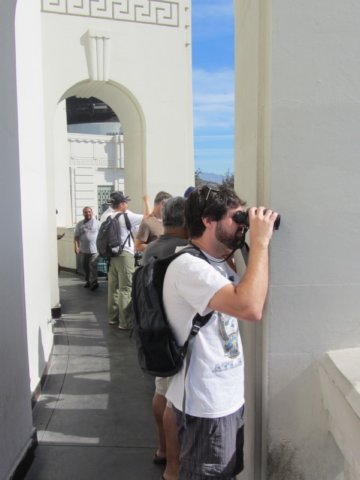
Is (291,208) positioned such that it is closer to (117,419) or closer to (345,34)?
(345,34)

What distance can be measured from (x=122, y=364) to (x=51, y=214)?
9.76ft

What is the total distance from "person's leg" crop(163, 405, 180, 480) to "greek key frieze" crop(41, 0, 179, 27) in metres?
6.39

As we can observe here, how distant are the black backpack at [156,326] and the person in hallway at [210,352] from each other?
3cm

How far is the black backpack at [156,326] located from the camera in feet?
5.72

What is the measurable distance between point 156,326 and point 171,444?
3.92 ft

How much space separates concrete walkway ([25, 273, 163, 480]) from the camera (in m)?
2.93

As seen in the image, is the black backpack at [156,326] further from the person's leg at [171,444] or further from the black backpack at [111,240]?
the black backpack at [111,240]

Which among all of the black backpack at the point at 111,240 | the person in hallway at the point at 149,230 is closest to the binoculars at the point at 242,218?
the person in hallway at the point at 149,230

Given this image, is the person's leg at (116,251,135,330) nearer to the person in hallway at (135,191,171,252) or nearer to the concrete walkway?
the concrete walkway

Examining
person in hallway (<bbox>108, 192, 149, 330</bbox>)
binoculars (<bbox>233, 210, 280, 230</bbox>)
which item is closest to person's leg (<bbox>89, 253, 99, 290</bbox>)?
person in hallway (<bbox>108, 192, 149, 330</bbox>)

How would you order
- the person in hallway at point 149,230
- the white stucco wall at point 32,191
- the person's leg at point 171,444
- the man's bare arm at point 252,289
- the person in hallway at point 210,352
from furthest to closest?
the person in hallway at point 149,230, the white stucco wall at point 32,191, the person's leg at point 171,444, the person in hallway at point 210,352, the man's bare arm at point 252,289

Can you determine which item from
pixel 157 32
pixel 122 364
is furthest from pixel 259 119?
pixel 157 32

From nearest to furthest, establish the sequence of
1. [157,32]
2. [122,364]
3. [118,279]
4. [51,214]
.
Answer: [122,364]
[118,279]
[51,214]
[157,32]

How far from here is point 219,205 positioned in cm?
171
